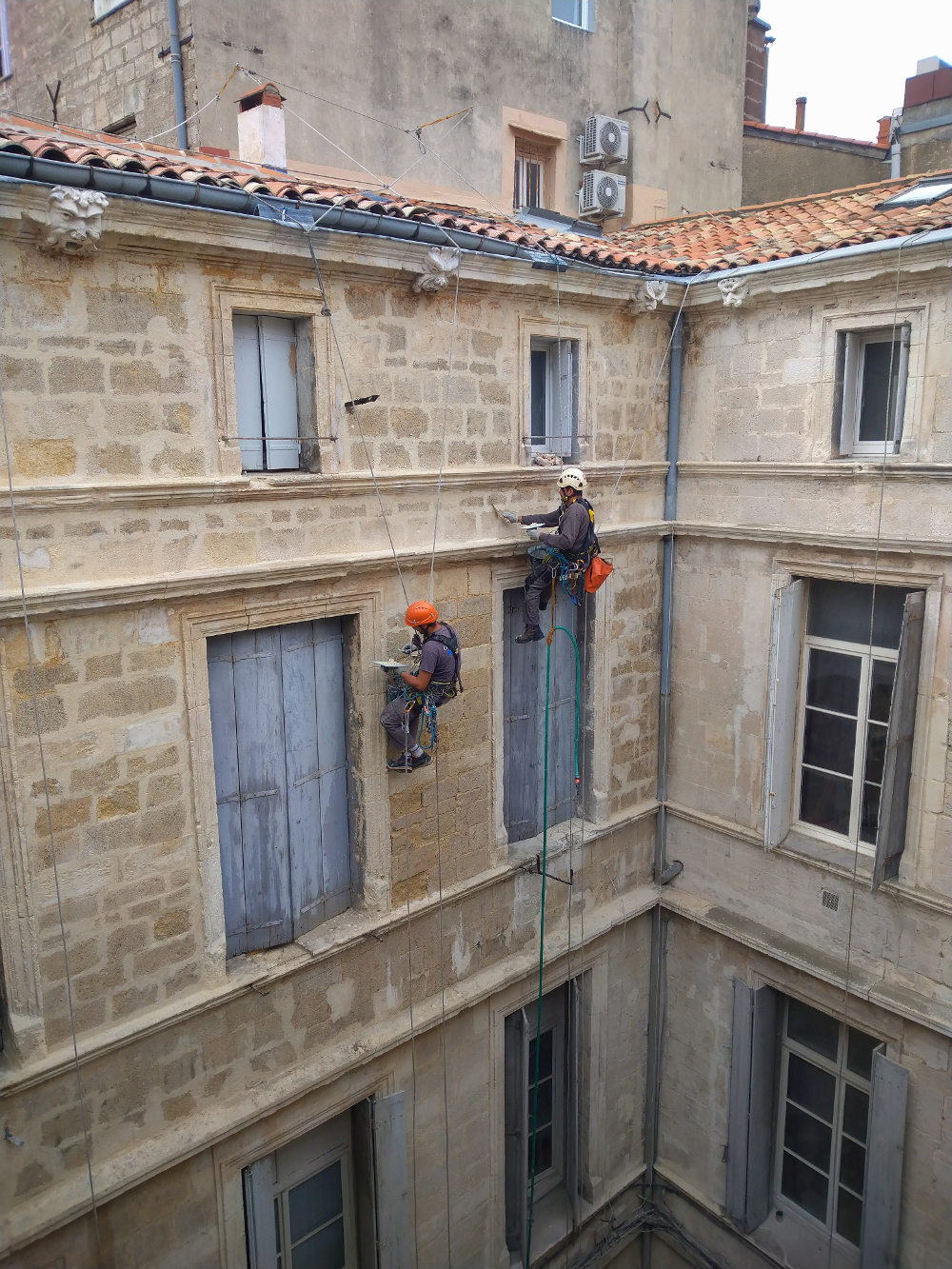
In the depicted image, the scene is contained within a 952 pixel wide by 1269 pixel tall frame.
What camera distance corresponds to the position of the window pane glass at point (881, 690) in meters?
8.80

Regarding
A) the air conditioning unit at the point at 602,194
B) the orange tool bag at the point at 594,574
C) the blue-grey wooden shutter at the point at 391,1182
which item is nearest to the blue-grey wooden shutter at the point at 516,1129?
the blue-grey wooden shutter at the point at 391,1182

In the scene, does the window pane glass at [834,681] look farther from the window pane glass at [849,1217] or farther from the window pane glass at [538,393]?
the window pane glass at [849,1217]

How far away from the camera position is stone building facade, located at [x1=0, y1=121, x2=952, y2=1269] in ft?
20.1

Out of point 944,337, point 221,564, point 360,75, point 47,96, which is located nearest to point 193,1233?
point 221,564

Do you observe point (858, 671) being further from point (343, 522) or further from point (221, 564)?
point (221, 564)

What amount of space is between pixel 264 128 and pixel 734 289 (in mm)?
4466

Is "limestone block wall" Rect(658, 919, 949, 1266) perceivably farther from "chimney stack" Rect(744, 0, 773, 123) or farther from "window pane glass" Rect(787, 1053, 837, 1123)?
"chimney stack" Rect(744, 0, 773, 123)

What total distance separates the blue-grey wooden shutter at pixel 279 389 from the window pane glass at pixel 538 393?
2586mm

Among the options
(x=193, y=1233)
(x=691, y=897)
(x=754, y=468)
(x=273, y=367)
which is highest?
(x=273, y=367)

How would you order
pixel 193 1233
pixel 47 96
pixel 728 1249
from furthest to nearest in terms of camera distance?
pixel 47 96
pixel 728 1249
pixel 193 1233

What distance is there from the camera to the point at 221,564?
21.8 ft

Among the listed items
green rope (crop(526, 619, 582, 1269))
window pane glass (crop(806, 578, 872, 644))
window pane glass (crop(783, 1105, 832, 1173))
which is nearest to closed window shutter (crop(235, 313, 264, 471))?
green rope (crop(526, 619, 582, 1269))

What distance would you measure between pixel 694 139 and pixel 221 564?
1280 cm

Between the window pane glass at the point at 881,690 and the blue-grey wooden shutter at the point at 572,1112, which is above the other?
the window pane glass at the point at 881,690
